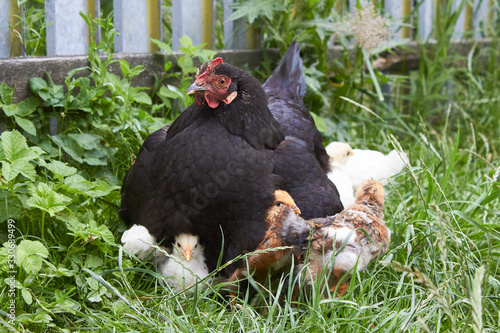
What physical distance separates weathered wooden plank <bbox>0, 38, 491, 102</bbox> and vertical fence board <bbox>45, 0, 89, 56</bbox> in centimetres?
9

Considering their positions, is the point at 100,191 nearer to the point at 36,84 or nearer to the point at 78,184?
the point at 78,184

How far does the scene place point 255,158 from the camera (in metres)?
1.86

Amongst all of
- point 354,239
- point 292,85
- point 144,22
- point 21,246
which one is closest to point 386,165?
point 292,85

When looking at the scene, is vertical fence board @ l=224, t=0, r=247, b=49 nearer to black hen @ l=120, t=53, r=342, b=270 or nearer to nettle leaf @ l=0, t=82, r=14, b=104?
black hen @ l=120, t=53, r=342, b=270

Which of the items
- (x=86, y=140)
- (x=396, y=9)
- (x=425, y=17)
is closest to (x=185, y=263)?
(x=86, y=140)

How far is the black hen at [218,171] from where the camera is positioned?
5.90ft

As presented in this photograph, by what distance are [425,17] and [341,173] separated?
2485 millimetres

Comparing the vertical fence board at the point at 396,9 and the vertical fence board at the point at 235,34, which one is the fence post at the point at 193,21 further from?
the vertical fence board at the point at 396,9

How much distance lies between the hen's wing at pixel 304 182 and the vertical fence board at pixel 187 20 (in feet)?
4.17

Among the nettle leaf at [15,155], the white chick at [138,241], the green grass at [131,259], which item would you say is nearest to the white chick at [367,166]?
the green grass at [131,259]

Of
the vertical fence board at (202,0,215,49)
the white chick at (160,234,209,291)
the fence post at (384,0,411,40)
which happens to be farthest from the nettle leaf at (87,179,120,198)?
the fence post at (384,0,411,40)

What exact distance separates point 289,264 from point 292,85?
128 cm

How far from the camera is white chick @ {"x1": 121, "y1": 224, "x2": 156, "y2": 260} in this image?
1.87 meters

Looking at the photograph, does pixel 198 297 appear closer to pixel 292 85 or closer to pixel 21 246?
pixel 21 246
